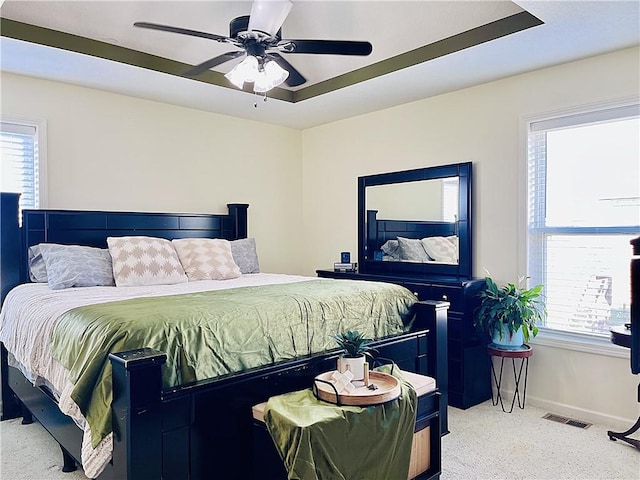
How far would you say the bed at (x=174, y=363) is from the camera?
70.6 inches

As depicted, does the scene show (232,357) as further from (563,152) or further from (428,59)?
(563,152)

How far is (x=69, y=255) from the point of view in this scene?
3.40 m

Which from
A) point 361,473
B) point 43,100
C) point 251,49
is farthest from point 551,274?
point 43,100

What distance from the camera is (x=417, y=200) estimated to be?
429 centimetres

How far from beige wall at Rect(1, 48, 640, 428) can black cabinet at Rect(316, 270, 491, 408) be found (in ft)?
1.15

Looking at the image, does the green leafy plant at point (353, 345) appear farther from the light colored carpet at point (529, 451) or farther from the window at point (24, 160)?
the window at point (24, 160)

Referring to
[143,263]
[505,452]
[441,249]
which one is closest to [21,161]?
[143,263]

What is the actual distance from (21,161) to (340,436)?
10.9 ft

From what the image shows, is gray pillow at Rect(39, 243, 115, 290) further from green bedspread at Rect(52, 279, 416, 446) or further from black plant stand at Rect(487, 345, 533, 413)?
black plant stand at Rect(487, 345, 533, 413)

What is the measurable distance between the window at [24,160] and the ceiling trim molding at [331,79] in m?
0.83

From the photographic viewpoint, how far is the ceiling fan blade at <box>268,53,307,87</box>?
9.50 feet

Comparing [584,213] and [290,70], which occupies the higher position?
[290,70]

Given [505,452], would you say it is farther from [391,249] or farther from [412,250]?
[391,249]

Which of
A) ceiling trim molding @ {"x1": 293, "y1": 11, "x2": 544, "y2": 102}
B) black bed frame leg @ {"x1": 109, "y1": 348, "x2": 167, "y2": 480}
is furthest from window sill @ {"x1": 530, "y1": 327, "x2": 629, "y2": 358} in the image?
black bed frame leg @ {"x1": 109, "y1": 348, "x2": 167, "y2": 480}
